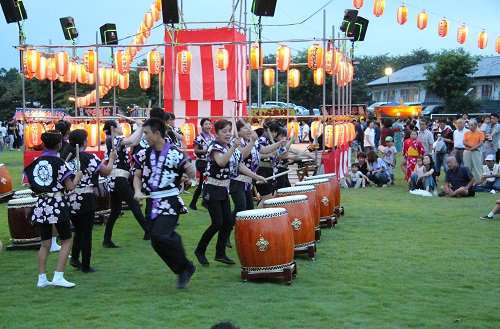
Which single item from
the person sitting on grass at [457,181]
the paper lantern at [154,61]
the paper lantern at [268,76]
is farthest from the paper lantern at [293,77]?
the person sitting on grass at [457,181]

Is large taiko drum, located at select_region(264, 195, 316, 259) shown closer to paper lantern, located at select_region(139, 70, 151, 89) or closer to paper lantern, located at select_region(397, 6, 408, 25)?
paper lantern, located at select_region(397, 6, 408, 25)

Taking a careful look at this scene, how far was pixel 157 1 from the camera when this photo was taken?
66.1 feet

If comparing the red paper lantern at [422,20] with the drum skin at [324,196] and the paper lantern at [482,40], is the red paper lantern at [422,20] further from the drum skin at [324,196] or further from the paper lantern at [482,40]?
the drum skin at [324,196]

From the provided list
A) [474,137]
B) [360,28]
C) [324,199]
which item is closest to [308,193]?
[324,199]

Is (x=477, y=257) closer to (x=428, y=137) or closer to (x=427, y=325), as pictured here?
(x=427, y=325)

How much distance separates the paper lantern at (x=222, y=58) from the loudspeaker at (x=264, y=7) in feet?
7.15

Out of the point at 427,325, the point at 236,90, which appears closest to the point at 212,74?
the point at 236,90

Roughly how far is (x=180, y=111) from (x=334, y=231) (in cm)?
966

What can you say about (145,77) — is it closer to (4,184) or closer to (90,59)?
(90,59)

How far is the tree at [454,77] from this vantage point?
123ft

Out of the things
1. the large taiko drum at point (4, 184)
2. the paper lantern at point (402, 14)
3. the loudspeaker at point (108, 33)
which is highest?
the paper lantern at point (402, 14)

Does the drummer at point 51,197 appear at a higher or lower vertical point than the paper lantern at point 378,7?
lower

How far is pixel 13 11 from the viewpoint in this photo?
1558cm

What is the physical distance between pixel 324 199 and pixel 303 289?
3.48m
